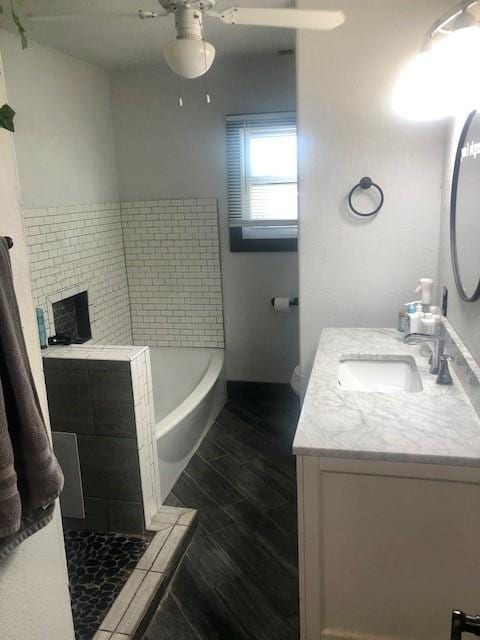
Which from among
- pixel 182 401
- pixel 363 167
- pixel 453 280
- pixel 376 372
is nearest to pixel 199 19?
pixel 363 167

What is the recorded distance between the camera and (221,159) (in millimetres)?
3719

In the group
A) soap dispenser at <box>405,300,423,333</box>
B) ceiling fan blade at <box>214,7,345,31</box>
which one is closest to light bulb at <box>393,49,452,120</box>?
ceiling fan blade at <box>214,7,345,31</box>

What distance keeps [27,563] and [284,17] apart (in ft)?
5.68

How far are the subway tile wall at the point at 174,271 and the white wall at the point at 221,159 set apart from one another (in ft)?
0.26

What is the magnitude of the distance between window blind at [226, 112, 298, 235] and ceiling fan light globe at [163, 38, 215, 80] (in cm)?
193

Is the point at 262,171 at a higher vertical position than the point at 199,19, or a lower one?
lower

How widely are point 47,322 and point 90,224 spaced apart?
0.82 metres

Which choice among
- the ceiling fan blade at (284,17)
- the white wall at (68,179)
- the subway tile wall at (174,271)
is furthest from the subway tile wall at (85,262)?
the ceiling fan blade at (284,17)

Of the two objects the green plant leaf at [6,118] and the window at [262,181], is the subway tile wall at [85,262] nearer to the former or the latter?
the window at [262,181]

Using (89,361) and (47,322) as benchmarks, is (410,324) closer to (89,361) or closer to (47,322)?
(89,361)

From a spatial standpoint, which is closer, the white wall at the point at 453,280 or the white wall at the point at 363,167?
the white wall at the point at 453,280

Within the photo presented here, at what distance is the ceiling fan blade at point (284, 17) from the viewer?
161 centimetres

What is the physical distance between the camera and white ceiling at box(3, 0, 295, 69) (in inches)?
97.6

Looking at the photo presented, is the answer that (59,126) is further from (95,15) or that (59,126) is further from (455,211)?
(455,211)
